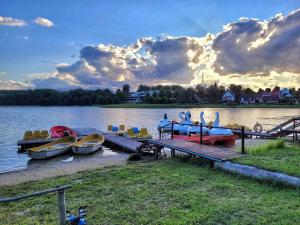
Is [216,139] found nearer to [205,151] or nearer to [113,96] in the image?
[205,151]

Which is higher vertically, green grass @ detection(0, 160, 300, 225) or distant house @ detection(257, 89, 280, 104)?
distant house @ detection(257, 89, 280, 104)

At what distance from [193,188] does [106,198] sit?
2209 mm

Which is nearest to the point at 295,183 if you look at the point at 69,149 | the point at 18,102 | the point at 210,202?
the point at 210,202

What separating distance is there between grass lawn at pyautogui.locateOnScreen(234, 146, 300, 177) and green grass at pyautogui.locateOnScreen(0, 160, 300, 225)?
664 mm

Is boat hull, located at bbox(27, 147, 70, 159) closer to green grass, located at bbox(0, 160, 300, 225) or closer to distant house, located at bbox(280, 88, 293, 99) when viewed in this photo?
green grass, located at bbox(0, 160, 300, 225)

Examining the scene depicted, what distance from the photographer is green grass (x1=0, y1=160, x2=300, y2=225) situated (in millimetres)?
5469

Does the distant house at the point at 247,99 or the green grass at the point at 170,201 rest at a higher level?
the distant house at the point at 247,99

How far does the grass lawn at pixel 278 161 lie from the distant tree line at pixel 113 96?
10920 centimetres

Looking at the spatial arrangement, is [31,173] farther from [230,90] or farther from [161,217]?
[230,90]

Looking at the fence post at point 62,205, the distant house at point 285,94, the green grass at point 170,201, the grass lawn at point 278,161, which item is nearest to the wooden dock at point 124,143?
the grass lawn at point 278,161

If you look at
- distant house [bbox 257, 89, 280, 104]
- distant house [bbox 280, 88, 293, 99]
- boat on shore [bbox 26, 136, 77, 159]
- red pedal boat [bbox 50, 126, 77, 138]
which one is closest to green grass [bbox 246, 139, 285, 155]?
boat on shore [bbox 26, 136, 77, 159]

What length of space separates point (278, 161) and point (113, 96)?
138461 millimetres

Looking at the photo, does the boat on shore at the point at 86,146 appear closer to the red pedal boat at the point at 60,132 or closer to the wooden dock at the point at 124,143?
the wooden dock at the point at 124,143

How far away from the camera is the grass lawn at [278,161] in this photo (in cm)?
779
